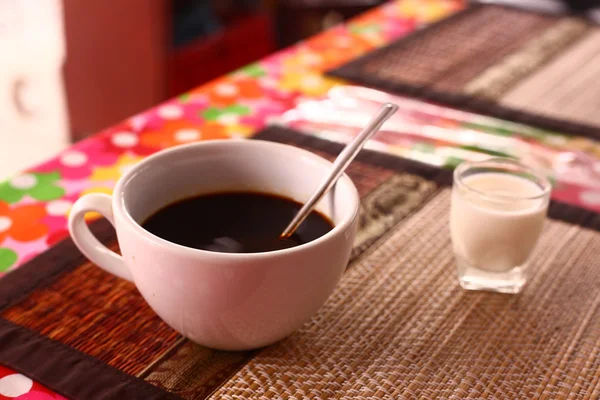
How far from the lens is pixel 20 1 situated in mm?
2037

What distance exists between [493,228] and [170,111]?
51cm

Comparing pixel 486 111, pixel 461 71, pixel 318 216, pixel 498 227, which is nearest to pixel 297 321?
pixel 318 216

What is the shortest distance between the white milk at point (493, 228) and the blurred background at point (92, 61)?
167 centimetres

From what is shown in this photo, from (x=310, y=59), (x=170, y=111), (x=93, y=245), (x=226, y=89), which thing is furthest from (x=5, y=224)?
(x=310, y=59)

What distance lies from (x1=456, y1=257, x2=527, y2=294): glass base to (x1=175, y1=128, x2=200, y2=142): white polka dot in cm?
40

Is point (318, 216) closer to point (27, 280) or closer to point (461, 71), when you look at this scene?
point (27, 280)

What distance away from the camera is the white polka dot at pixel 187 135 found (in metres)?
0.89

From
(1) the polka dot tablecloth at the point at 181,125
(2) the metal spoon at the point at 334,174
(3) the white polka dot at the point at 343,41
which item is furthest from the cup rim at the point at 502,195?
(3) the white polka dot at the point at 343,41

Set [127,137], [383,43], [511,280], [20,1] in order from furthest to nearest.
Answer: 1. [20,1]
2. [383,43]
3. [127,137]
4. [511,280]

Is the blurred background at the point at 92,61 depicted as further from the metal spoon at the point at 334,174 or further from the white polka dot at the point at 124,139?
the metal spoon at the point at 334,174

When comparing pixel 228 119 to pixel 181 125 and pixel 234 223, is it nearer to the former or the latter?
pixel 181 125

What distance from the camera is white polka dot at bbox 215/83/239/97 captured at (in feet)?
3.33

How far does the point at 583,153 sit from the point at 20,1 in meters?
1.69

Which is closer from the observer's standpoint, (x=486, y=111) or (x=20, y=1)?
(x=486, y=111)
